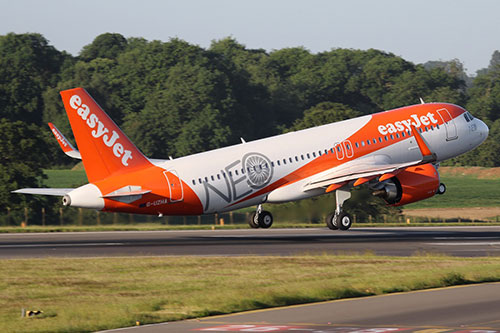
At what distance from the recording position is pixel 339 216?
57.5m

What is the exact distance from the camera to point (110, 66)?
19062 cm

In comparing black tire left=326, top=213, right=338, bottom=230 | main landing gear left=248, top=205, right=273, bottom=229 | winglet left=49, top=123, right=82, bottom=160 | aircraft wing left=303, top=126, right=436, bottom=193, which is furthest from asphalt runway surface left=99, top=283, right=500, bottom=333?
winglet left=49, top=123, right=82, bottom=160

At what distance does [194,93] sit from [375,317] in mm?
138838

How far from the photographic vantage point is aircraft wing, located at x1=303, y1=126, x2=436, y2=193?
181 feet

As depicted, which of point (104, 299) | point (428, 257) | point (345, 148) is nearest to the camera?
point (104, 299)

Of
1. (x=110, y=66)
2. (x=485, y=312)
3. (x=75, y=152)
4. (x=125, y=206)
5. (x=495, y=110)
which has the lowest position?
(x=485, y=312)

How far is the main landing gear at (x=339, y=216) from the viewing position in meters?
57.3

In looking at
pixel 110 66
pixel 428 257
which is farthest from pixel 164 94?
pixel 428 257

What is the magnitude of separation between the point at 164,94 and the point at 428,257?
126 meters

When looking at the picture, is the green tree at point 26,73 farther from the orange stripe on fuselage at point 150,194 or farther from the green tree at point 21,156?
the orange stripe on fuselage at point 150,194

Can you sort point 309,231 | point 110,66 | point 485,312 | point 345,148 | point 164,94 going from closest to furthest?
point 485,312, point 345,148, point 309,231, point 164,94, point 110,66

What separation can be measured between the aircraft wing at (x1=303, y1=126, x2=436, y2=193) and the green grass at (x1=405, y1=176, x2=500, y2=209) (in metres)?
50.8

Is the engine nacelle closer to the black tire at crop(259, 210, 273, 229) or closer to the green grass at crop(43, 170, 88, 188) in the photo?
the black tire at crop(259, 210, 273, 229)

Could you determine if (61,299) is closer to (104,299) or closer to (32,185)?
(104,299)
